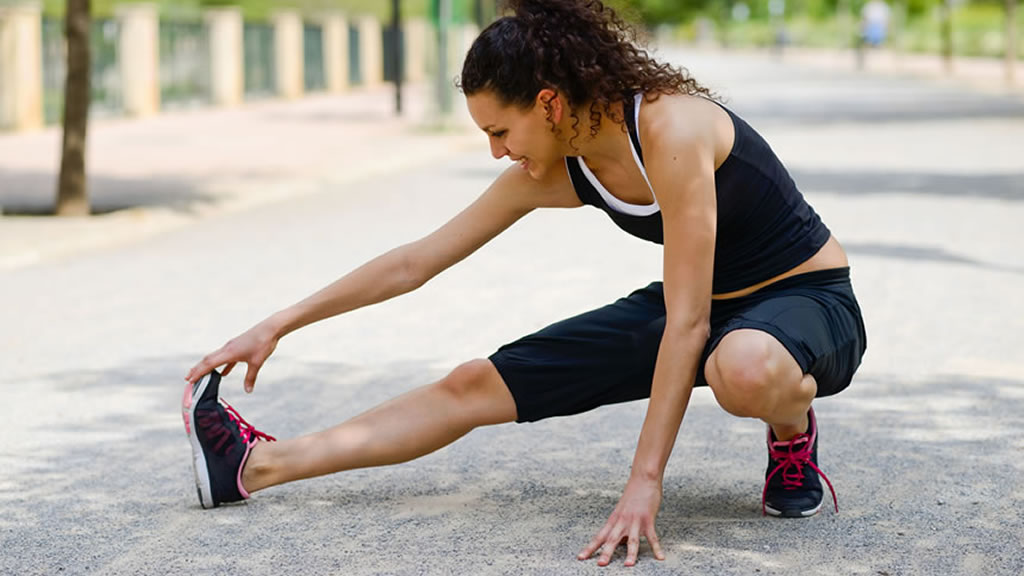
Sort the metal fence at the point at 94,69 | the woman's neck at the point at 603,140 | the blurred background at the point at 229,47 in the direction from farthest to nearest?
the metal fence at the point at 94,69, the blurred background at the point at 229,47, the woman's neck at the point at 603,140

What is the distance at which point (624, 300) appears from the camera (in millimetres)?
4316

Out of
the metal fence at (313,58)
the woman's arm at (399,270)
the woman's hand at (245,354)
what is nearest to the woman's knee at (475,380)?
the woman's arm at (399,270)

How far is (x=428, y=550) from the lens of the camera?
3.95 m

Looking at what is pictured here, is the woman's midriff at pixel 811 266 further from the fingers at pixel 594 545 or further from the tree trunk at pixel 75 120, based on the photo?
the tree trunk at pixel 75 120

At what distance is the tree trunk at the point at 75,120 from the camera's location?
494 inches

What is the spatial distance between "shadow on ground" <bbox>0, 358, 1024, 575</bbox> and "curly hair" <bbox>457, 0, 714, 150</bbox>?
1.12 meters

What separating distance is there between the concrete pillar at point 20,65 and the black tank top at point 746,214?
19.9 metres

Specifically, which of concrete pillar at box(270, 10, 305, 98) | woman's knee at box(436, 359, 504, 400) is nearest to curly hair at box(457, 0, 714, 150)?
woman's knee at box(436, 359, 504, 400)

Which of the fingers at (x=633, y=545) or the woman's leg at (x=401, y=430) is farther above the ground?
the woman's leg at (x=401, y=430)

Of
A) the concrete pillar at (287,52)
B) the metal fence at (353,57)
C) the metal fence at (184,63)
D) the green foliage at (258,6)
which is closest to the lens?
the green foliage at (258,6)

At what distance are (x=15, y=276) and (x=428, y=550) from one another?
6.35 meters

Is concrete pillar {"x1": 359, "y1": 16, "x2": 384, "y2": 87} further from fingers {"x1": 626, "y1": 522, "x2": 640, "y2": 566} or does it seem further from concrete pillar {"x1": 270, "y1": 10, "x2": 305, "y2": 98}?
fingers {"x1": 626, "y1": 522, "x2": 640, "y2": 566}

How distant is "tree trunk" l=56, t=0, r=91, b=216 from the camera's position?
41.2ft

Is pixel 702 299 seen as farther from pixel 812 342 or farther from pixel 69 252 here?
pixel 69 252
